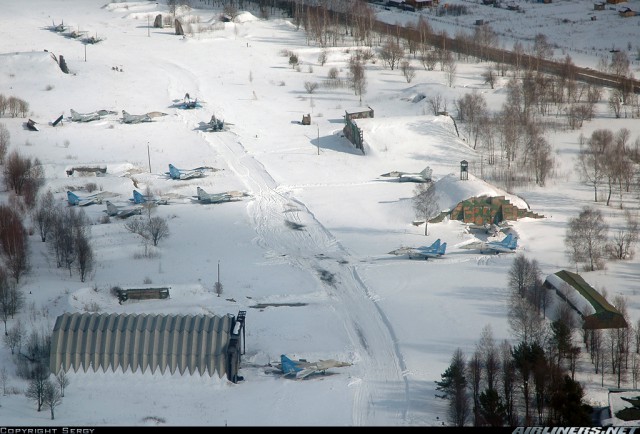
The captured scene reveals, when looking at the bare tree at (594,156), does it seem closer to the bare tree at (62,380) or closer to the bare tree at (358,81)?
the bare tree at (358,81)

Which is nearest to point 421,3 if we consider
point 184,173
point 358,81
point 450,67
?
point 450,67

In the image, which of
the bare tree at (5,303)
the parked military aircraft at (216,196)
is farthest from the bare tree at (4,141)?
the bare tree at (5,303)

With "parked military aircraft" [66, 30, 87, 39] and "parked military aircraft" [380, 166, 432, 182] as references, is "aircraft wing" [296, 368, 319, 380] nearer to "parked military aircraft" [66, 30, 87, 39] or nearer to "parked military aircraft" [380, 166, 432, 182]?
"parked military aircraft" [380, 166, 432, 182]

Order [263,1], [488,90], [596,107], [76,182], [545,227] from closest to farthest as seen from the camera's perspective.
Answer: [545,227] → [76,182] → [596,107] → [488,90] → [263,1]

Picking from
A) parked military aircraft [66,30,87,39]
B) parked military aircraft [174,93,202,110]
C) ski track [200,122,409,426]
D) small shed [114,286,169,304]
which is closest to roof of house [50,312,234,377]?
small shed [114,286,169,304]

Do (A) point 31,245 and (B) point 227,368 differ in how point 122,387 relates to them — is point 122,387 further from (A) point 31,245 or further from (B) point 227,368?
(A) point 31,245

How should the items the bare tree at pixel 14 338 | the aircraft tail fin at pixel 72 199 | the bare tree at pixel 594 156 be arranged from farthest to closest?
the bare tree at pixel 594 156, the aircraft tail fin at pixel 72 199, the bare tree at pixel 14 338

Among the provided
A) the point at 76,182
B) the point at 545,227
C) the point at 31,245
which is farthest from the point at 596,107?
the point at 31,245
